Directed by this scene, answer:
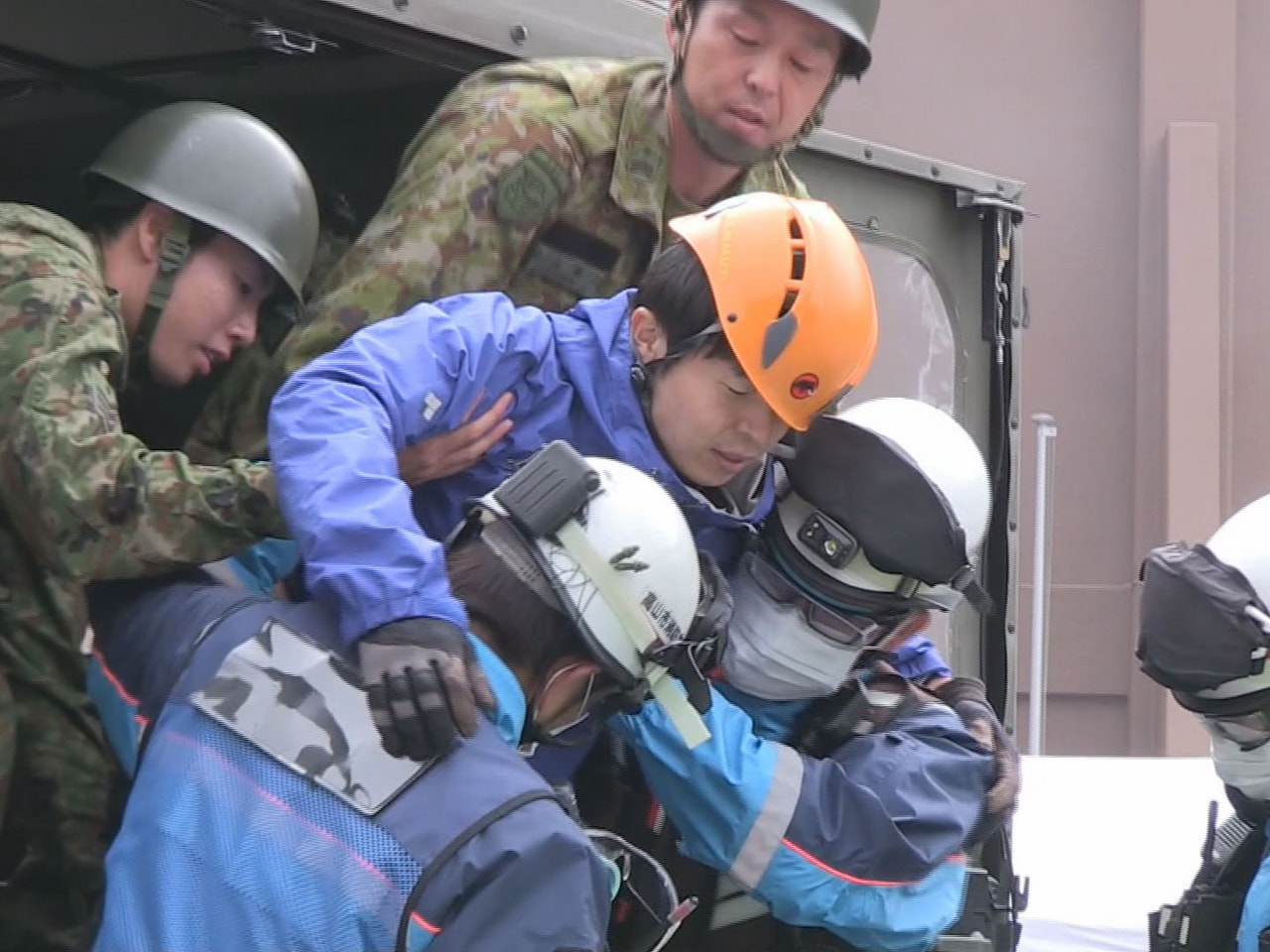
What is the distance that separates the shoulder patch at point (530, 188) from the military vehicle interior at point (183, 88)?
431mm

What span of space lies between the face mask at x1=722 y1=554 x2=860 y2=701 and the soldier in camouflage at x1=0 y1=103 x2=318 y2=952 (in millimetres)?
713

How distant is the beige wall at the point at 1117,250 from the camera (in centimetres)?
838

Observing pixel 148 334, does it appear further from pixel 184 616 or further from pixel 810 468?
pixel 810 468

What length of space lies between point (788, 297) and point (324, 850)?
1.10m

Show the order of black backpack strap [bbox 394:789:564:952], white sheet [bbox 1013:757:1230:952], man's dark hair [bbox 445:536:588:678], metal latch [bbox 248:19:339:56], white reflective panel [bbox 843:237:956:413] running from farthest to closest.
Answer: white sheet [bbox 1013:757:1230:952]
white reflective panel [bbox 843:237:956:413]
metal latch [bbox 248:19:339:56]
man's dark hair [bbox 445:536:588:678]
black backpack strap [bbox 394:789:564:952]

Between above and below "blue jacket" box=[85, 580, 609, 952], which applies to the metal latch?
above

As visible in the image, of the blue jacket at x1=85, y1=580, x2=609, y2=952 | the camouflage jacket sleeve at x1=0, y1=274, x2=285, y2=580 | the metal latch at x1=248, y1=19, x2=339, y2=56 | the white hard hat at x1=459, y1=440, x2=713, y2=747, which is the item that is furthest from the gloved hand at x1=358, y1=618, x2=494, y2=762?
the metal latch at x1=248, y1=19, x2=339, y2=56

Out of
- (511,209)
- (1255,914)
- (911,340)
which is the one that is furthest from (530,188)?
(1255,914)

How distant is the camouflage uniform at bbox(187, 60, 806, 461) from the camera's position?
286 centimetres

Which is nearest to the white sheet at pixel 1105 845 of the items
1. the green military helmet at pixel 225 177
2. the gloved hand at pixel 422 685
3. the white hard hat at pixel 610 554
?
the green military helmet at pixel 225 177

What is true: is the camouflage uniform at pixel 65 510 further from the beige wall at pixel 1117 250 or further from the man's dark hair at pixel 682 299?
the beige wall at pixel 1117 250

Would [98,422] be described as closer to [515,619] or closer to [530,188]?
[515,619]

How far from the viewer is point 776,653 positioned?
2658 mm

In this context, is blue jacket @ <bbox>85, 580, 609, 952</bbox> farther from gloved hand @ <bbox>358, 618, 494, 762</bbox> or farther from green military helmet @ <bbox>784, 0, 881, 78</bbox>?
green military helmet @ <bbox>784, 0, 881, 78</bbox>
